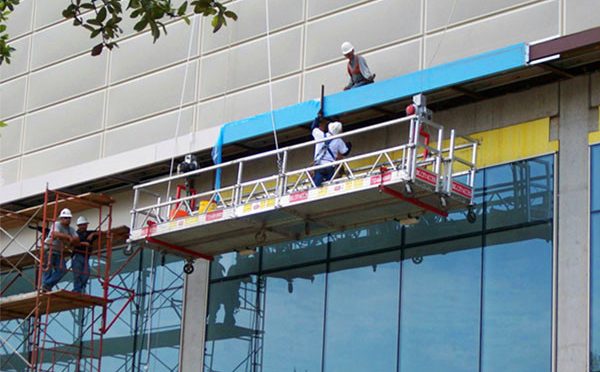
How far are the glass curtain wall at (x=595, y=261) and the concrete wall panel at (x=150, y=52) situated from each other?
10689 mm

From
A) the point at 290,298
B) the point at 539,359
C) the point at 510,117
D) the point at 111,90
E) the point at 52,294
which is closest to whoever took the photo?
the point at 539,359

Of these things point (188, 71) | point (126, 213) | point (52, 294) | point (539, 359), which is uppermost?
point (188, 71)

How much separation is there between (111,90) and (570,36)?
12.9 metres

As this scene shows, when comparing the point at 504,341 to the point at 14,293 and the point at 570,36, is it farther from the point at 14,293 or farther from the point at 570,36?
the point at 14,293

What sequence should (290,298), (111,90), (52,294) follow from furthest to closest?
(111,90) < (52,294) < (290,298)

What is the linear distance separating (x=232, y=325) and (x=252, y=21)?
6.43 meters

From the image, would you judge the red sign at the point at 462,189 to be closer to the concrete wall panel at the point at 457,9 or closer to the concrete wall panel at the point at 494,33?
the concrete wall panel at the point at 494,33

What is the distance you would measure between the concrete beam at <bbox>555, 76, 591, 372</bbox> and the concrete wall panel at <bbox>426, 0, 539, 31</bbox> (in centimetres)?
192

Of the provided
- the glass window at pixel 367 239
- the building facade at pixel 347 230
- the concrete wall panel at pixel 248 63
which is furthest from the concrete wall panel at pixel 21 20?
the glass window at pixel 367 239

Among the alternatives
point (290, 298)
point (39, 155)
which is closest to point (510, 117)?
point (290, 298)

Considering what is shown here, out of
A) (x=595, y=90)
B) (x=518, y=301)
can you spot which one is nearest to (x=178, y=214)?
(x=518, y=301)

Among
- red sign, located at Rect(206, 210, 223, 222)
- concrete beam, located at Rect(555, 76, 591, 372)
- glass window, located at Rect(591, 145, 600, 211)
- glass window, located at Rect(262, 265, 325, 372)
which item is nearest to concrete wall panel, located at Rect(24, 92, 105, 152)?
glass window, located at Rect(262, 265, 325, 372)

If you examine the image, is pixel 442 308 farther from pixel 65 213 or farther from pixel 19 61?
pixel 19 61

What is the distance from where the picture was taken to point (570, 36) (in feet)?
76.8
